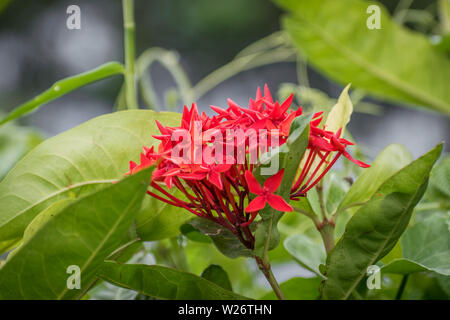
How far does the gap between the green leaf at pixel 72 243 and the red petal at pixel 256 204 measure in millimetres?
52

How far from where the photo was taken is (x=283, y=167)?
0.24 m

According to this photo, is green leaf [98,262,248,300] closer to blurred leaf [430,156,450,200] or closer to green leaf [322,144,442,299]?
green leaf [322,144,442,299]

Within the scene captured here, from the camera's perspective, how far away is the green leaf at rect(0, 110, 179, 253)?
295 millimetres

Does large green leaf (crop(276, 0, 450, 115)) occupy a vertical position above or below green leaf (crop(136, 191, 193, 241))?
above

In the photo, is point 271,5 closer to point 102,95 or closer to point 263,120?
point 102,95

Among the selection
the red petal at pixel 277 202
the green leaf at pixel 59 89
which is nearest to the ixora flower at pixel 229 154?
the red petal at pixel 277 202

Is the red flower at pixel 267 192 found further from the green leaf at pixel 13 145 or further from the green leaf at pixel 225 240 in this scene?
the green leaf at pixel 13 145

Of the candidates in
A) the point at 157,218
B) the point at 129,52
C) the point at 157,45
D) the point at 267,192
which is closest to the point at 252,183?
the point at 267,192

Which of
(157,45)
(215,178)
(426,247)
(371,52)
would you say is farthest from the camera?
(157,45)

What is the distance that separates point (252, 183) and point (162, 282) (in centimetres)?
10

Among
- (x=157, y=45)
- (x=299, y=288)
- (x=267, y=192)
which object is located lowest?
(x=299, y=288)

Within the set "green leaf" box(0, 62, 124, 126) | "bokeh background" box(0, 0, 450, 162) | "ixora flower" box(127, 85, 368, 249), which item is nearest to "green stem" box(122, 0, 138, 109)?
"green leaf" box(0, 62, 124, 126)

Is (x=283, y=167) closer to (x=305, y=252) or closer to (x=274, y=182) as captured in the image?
(x=274, y=182)

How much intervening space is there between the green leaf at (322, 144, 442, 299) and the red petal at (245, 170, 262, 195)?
8cm
